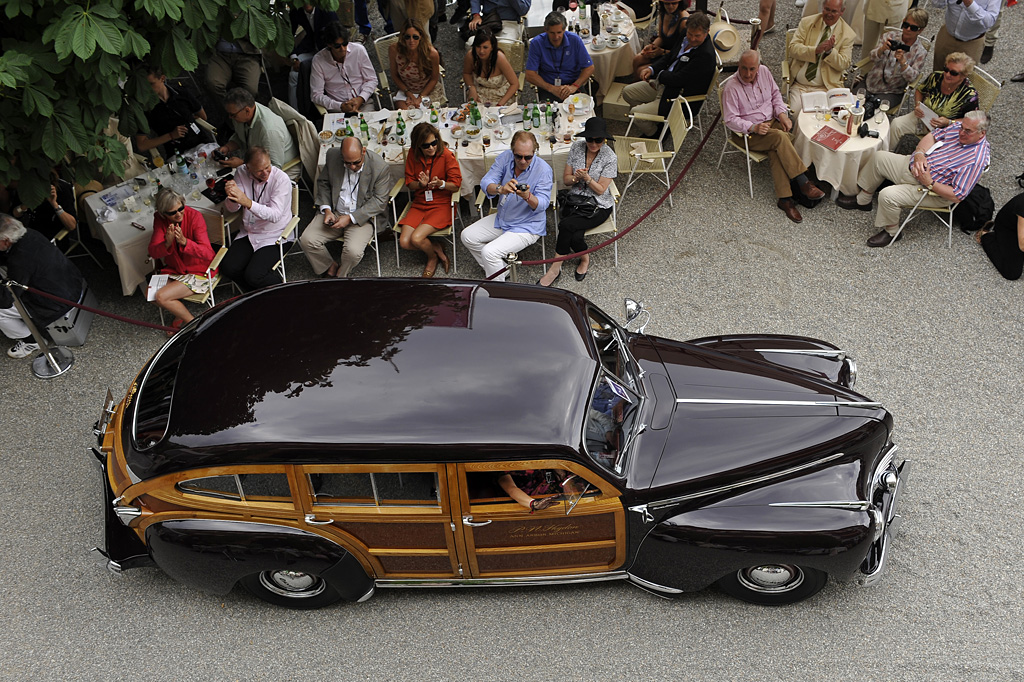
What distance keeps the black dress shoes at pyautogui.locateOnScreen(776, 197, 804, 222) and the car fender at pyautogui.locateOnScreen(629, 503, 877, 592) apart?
424cm

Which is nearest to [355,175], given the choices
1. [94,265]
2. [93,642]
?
[94,265]

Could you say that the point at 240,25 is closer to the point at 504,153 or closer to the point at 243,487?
the point at 504,153

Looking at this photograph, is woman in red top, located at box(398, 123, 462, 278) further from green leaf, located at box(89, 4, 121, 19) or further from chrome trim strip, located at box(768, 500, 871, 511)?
chrome trim strip, located at box(768, 500, 871, 511)

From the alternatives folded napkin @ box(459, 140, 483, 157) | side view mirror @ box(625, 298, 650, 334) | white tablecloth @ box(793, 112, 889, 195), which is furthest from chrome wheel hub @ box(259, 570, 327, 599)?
white tablecloth @ box(793, 112, 889, 195)

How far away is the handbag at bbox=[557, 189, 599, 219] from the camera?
7801 millimetres

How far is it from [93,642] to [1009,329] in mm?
7555

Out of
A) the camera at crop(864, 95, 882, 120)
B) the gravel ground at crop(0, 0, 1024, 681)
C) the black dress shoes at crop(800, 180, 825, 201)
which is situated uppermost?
the camera at crop(864, 95, 882, 120)

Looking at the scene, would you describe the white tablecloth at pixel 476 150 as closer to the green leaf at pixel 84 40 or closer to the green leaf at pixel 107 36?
the green leaf at pixel 107 36

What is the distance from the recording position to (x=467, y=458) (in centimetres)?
460

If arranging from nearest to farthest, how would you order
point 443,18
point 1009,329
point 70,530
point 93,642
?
point 93,642 → point 70,530 → point 1009,329 → point 443,18

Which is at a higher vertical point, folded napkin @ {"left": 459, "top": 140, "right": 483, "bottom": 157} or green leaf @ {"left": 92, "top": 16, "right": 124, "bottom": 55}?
green leaf @ {"left": 92, "top": 16, "right": 124, "bottom": 55}

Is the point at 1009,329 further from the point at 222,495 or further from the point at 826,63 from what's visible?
the point at 222,495

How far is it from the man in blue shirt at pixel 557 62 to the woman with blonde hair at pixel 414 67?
43.1 inches

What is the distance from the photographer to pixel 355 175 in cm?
791
